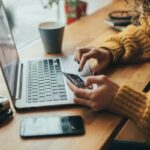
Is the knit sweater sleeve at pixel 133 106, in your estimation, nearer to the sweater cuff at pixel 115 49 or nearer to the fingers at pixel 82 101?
the fingers at pixel 82 101

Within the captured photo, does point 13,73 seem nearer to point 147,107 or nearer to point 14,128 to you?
point 14,128

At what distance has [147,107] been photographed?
784 mm

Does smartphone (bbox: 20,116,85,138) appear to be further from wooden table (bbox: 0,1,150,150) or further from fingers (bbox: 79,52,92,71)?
fingers (bbox: 79,52,92,71)

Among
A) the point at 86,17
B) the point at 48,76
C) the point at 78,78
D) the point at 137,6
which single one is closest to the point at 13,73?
the point at 48,76

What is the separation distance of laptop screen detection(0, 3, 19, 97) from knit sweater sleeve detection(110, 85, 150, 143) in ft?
1.02

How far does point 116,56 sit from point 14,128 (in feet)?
1.67

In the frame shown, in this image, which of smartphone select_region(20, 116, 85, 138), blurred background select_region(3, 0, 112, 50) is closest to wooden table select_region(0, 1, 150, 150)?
smartphone select_region(20, 116, 85, 138)

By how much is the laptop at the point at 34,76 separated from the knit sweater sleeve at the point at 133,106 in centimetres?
14

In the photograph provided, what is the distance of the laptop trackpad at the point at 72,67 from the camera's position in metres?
1.00

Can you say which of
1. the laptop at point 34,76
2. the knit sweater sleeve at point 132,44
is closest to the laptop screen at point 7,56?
the laptop at point 34,76

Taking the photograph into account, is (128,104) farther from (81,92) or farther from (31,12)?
(31,12)

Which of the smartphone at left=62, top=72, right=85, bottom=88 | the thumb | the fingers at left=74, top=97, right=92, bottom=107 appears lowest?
the fingers at left=74, top=97, right=92, bottom=107

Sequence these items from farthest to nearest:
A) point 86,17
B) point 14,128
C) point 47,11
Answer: point 47,11 → point 86,17 → point 14,128

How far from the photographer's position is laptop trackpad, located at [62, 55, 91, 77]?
3.27ft
